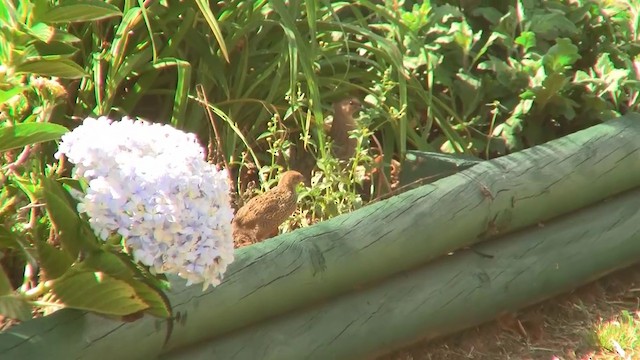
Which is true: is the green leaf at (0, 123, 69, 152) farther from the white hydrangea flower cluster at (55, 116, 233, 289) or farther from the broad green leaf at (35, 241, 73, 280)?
the broad green leaf at (35, 241, 73, 280)

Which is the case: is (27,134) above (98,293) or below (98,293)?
above

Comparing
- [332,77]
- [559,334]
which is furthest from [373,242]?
[332,77]

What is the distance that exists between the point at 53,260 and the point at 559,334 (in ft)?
6.09

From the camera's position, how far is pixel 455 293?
324cm

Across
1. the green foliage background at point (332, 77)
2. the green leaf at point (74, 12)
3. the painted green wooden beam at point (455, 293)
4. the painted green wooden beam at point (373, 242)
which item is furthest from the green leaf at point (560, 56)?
A: the green leaf at point (74, 12)

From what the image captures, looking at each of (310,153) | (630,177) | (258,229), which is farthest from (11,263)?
(630,177)

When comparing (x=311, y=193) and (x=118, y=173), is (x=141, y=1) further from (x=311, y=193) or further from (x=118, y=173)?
(x=118, y=173)

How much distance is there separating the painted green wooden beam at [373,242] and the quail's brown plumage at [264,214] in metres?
0.17

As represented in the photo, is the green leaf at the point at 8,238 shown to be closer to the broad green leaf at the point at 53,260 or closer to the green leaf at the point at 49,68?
the broad green leaf at the point at 53,260

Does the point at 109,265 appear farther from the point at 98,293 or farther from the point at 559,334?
the point at 559,334

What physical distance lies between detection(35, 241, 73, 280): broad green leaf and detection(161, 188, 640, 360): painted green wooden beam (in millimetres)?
554

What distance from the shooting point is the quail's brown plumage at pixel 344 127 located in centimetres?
382

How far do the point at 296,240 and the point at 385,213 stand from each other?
0.33 meters

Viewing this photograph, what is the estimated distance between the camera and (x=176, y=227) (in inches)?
75.5
